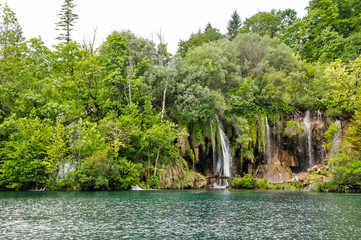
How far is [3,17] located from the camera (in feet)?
166

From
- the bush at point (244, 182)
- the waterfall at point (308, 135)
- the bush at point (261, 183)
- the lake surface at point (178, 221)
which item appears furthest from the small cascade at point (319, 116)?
the lake surface at point (178, 221)

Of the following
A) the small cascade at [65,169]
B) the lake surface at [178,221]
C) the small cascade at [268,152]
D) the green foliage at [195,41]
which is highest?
the green foliage at [195,41]

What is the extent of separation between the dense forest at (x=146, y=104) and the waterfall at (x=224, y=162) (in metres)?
1.42

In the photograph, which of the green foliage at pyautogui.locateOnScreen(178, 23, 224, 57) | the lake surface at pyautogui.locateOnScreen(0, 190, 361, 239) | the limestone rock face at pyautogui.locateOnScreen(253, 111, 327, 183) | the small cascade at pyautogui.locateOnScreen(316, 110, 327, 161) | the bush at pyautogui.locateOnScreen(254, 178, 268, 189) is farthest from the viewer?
the green foliage at pyautogui.locateOnScreen(178, 23, 224, 57)

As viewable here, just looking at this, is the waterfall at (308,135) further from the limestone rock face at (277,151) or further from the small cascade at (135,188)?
the small cascade at (135,188)

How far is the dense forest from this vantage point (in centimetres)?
3825

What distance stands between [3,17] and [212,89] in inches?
1319

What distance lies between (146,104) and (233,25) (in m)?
49.9

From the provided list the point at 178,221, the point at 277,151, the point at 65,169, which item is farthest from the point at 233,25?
the point at 178,221

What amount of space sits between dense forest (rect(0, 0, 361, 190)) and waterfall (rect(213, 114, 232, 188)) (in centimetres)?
142

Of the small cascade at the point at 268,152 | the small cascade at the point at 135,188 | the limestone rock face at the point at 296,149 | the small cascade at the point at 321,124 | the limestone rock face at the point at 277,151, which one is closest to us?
the small cascade at the point at 135,188

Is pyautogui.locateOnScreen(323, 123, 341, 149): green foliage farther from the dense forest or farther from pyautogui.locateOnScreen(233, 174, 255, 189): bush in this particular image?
pyautogui.locateOnScreen(233, 174, 255, 189): bush

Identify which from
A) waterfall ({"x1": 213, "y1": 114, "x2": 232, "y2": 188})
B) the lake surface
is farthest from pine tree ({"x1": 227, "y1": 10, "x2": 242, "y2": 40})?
the lake surface

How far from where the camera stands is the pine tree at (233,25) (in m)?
85.8
